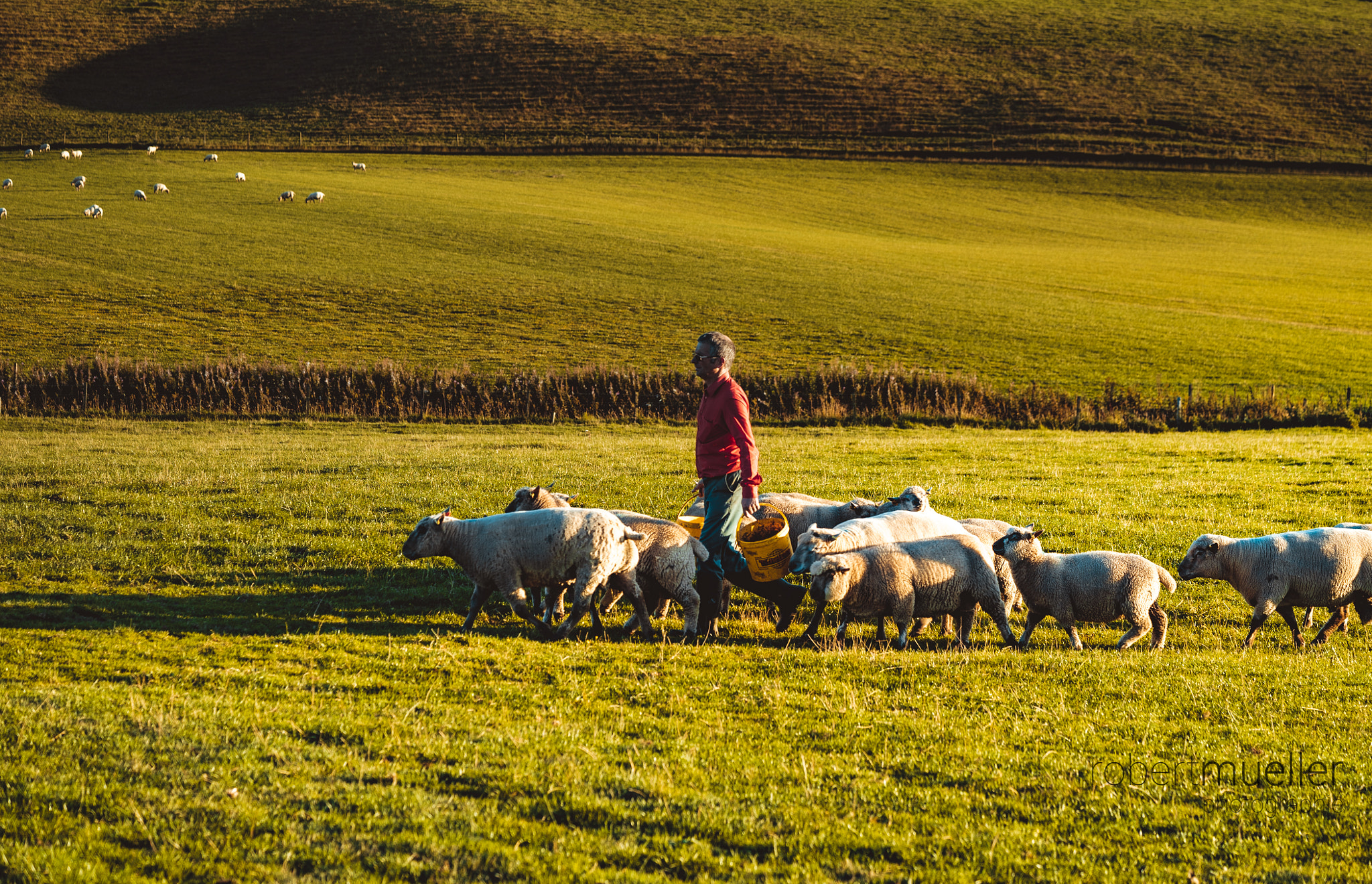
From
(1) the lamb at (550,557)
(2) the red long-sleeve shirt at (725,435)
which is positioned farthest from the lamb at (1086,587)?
(1) the lamb at (550,557)

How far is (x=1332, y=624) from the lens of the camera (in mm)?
12078

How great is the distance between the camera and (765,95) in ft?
325

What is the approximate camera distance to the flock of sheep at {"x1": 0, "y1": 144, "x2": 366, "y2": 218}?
59.5 meters

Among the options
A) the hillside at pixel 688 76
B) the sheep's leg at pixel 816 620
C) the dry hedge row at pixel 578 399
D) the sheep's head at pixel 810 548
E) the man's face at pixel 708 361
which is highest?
the hillside at pixel 688 76

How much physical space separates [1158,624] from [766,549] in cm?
463

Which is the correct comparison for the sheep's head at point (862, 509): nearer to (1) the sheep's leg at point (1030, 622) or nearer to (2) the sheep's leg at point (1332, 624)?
(1) the sheep's leg at point (1030, 622)

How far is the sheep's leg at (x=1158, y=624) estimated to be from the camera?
11609 mm

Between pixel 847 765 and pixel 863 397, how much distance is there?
26199mm

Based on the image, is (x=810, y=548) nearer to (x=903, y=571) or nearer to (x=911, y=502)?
(x=903, y=571)

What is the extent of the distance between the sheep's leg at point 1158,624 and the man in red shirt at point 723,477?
13.3 feet

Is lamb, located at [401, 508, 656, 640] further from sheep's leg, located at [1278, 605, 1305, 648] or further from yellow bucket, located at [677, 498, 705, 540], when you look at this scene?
sheep's leg, located at [1278, 605, 1305, 648]

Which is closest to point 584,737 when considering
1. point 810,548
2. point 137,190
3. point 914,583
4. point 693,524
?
point 810,548

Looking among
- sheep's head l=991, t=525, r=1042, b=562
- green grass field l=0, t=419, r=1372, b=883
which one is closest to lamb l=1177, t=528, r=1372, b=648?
green grass field l=0, t=419, r=1372, b=883

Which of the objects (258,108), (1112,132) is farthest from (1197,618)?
(258,108)
